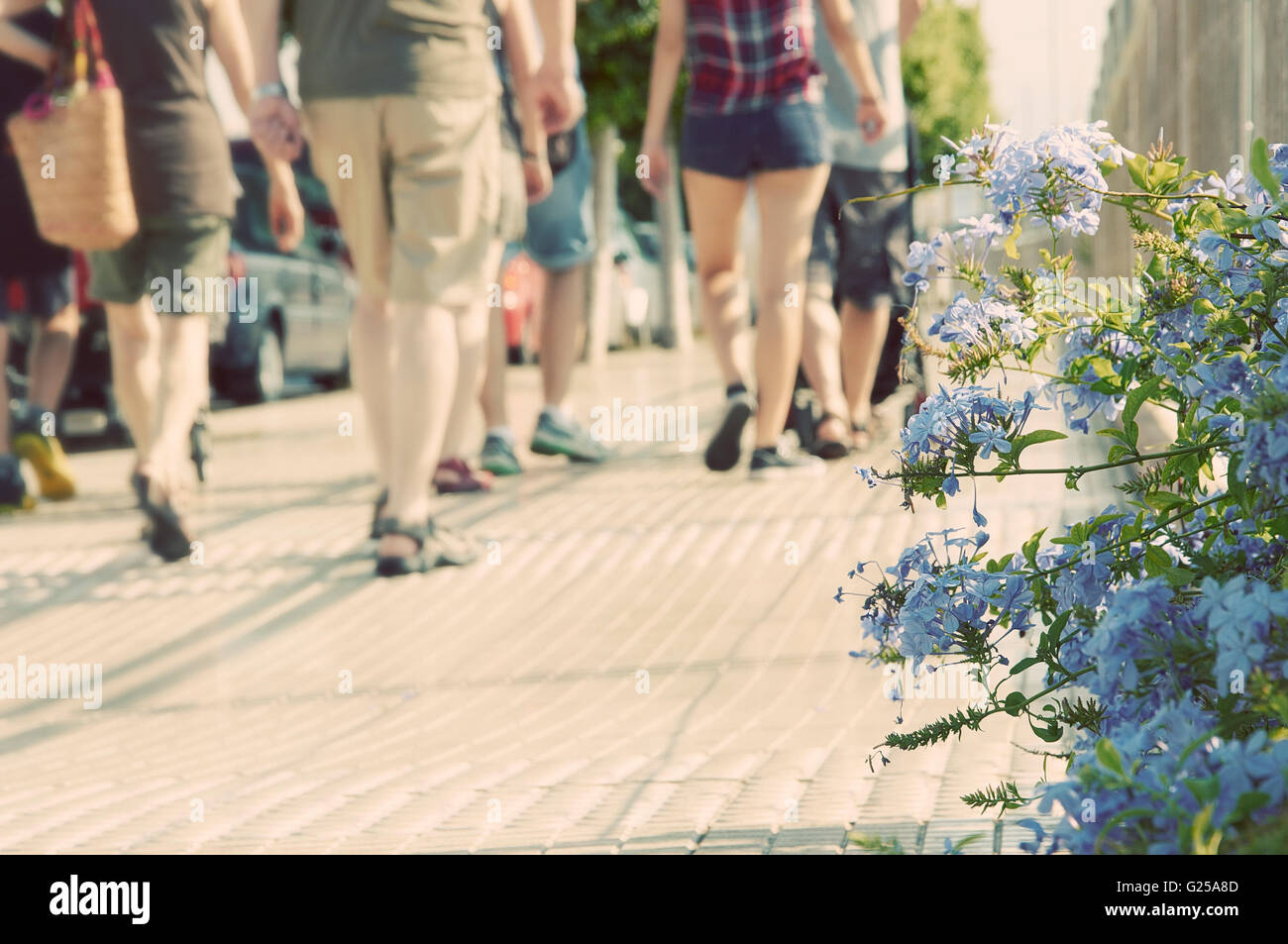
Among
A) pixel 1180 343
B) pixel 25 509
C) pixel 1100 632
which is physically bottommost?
pixel 25 509

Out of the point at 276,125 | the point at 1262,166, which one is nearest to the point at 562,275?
the point at 276,125

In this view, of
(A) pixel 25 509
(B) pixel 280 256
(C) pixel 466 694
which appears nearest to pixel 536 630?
(C) pixel 466 694

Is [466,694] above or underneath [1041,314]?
underneath

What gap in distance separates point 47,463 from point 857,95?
3475 millimetres

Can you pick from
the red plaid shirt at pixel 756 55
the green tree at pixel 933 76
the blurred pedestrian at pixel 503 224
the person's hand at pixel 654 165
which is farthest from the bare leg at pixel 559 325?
the green tree at pixel 933 76

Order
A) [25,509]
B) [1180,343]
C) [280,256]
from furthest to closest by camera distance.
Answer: [280,256]
[25,509]
[1180,343]

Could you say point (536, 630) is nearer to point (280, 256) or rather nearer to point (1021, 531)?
point (1021, 531)

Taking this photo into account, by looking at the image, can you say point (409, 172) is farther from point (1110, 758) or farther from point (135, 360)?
point (1110, 758)

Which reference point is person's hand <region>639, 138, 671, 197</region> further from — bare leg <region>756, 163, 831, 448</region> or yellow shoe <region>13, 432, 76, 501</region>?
yellow shoe <region>13, 432, 76, 501</region>

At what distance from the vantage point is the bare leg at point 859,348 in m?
7.03

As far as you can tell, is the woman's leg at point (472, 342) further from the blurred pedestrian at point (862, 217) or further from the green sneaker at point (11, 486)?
the green sneaker at point (11, 486)

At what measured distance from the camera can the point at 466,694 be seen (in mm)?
3658

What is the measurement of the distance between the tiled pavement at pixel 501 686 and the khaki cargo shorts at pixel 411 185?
0.84 m
